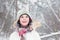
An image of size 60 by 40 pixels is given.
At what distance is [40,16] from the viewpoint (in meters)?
2.23

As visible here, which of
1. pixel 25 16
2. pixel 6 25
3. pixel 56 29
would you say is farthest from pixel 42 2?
pixel 25 16

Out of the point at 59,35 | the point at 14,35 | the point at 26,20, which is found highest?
the point at 26,20

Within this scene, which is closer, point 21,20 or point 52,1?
point 21,20

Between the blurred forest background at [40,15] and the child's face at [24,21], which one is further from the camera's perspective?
the blurred forest background at [40,15]

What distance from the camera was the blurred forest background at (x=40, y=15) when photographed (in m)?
2.22

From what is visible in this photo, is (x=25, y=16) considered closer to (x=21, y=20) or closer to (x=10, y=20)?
(x=21, y=20)

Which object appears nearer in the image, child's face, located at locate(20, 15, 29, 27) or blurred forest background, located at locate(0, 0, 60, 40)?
child's face, located at locate(20, 15, 29, 27)

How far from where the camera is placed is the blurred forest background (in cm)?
222

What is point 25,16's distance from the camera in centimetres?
157

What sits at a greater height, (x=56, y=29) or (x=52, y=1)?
(x=52, y=1)

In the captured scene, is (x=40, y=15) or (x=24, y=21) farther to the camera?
(x=40, y=15)

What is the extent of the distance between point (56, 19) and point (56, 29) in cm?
11

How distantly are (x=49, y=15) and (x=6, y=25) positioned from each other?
0.48 metres

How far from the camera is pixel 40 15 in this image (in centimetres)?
223
